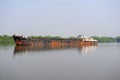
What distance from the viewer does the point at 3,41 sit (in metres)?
88.2

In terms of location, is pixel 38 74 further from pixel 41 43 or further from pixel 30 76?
pixel 41 43

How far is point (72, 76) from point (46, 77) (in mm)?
1684

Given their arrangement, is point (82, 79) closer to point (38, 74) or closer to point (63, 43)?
point (38, 74)

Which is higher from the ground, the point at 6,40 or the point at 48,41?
the point at 48,41

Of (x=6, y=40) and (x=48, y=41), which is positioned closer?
(x=48, y=41)

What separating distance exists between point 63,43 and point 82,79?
163 feet

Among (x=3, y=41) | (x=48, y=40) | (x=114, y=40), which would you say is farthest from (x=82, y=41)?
(x=114, y=40)

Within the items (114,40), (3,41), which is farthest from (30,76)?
(114,40)

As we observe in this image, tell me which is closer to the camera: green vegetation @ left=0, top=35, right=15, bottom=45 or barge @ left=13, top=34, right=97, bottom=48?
barge @ left=13, top=34, right=97, bottom=48

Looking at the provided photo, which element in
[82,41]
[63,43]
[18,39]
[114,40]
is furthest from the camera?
[114,40]

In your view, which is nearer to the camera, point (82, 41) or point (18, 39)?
point (18, 39)

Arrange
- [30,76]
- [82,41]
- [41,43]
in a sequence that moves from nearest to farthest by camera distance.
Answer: [30,76] → [41,43] → [82,41]

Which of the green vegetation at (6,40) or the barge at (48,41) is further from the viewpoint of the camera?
the green vegetation at (6,40)

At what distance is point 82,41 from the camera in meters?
67.9
